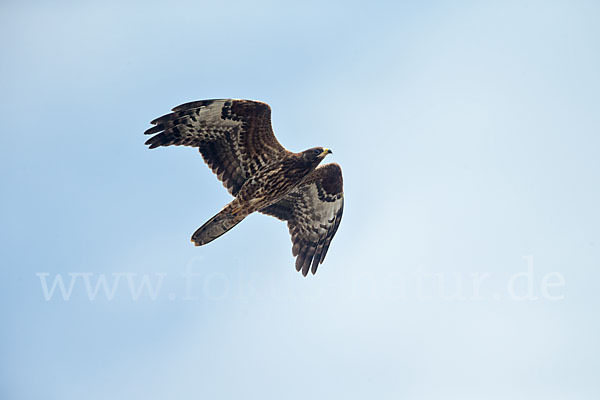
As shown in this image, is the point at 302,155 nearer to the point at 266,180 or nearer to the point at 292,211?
the point at 266,180

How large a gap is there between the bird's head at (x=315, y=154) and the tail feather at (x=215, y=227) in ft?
5.64

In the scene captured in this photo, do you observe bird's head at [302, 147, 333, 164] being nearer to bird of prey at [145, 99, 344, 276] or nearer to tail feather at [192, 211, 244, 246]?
bird of prey at [145, 99, 344, 276]

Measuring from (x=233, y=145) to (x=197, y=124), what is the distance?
0.77m

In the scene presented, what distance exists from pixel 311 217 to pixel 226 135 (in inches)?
106

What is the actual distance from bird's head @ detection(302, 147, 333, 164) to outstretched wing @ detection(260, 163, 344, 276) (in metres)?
1.50

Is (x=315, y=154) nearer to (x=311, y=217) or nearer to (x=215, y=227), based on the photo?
(x=311, y=217)

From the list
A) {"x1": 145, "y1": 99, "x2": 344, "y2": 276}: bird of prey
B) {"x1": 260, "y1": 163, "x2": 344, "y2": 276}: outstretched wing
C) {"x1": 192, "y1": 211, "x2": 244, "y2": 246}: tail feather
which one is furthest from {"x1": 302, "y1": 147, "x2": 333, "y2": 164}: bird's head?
{"x1": 192, "y1": 211, "x2": 244, "y2": 246}: tail feather

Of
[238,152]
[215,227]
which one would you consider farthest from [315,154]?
[215,227]

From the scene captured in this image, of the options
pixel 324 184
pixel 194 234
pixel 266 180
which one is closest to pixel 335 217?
pixel 324 184

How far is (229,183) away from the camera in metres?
13.5

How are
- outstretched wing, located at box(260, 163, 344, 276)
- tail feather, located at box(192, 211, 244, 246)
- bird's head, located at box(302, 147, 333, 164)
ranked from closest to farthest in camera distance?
bird's head, located at box(302, 147, 333, 164)
tail feather, located at box(192, 211, 244, 246)
outstretched wing, located at box(260, 163, 344, 276)

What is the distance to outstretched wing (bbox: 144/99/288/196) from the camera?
12.9 meters

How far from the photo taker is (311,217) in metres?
14.7

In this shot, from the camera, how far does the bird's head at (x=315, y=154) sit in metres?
12.9
